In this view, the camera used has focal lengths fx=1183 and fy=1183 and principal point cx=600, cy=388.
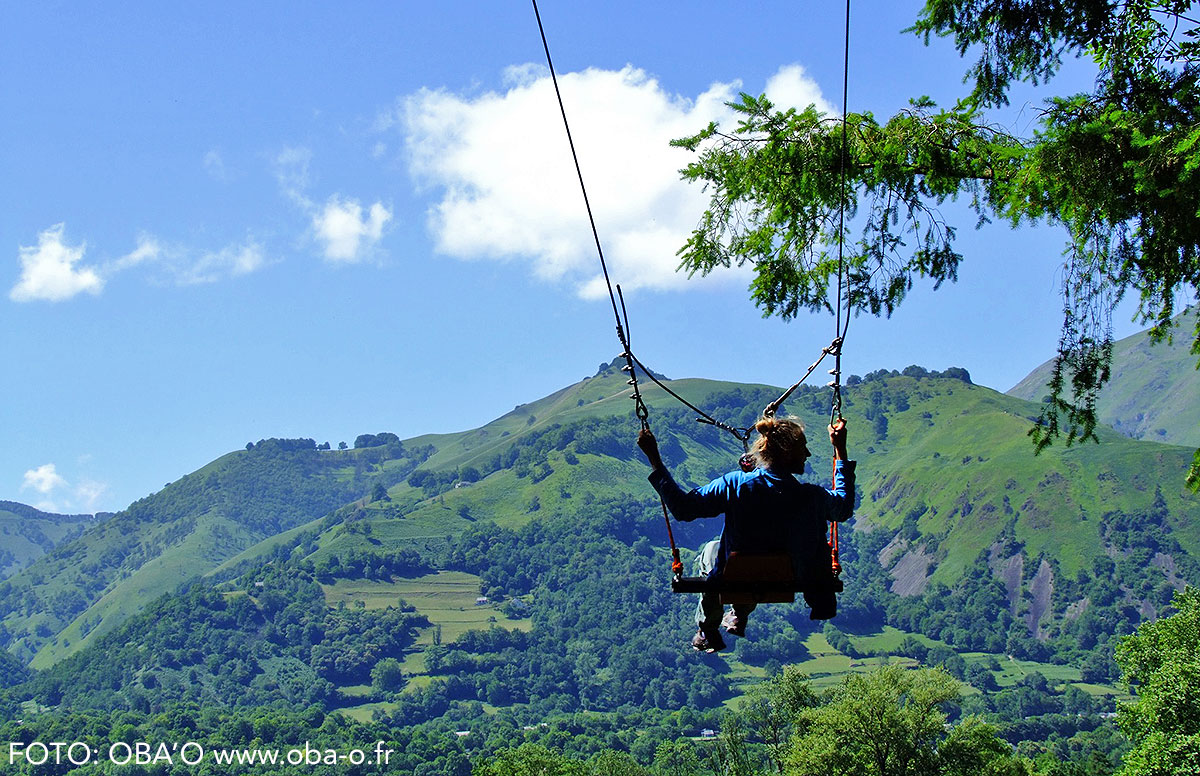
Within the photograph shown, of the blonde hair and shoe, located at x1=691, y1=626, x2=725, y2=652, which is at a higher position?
the blonde hair

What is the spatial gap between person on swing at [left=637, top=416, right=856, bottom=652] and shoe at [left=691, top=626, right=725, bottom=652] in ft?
1.73

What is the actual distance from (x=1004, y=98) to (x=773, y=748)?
58.8 m

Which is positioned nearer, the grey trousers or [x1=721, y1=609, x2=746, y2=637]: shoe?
the grey trousers

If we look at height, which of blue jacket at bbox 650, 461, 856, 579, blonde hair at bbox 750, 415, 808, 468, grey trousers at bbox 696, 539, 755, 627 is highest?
blonde hair at bbox 750, 415, 808, 468

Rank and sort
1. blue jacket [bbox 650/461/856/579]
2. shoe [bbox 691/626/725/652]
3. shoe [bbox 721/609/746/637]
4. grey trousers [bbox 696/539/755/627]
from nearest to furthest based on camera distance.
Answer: blue jacket [bbox 650/461/856/579], grey trousers [bbox 696/539/755/627], shoe [bbox 721/609/746/637], shoe [bbox 691/626/725/652]

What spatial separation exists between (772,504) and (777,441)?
423mm

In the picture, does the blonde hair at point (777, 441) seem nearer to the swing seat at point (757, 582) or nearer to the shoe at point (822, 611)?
the swing seat at point (757, 582)

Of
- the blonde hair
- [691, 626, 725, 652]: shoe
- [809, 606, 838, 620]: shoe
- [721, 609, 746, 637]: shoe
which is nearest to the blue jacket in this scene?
the blonde hair

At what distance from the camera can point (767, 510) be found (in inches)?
313

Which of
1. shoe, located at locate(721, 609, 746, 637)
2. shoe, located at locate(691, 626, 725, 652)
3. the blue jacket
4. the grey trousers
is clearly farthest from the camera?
shoe, located at locate(691, 626, 725, 652)

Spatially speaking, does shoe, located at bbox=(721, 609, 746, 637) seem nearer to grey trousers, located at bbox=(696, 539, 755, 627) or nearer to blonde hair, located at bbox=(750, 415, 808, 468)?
grey trousers, located at bbox=(696, 539, 755, 627)

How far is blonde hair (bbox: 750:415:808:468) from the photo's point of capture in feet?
26.0

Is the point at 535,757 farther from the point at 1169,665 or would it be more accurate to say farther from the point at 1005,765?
the point at 1169,665

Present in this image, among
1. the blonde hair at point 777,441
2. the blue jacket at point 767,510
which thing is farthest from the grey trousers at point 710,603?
the blonde hair at point 777,441
